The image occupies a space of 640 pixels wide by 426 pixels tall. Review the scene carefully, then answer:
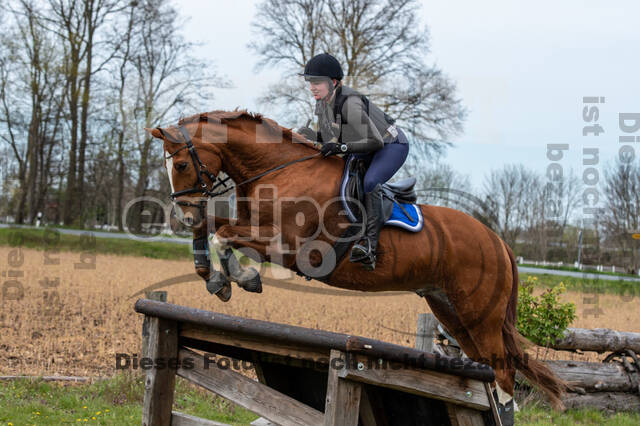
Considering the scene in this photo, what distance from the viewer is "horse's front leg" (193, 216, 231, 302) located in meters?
3.66

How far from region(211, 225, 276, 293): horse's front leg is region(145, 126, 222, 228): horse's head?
262 mm

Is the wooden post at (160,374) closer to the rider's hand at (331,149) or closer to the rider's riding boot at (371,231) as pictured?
the rider's riding boot at (371,231)

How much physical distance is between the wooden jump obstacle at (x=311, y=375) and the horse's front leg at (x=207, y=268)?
0.34 metres

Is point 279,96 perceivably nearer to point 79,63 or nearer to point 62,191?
point 79,63

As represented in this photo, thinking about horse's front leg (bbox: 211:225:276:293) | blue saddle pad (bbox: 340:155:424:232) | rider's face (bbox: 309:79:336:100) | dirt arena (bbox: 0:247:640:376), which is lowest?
dirt arena (bbox: 0:247:640:376)

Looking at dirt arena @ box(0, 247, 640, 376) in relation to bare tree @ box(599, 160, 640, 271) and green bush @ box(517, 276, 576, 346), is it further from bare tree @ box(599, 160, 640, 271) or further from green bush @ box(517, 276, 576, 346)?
bare tree @ box(599, 160, 640, 271)

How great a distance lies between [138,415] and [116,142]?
19323mm

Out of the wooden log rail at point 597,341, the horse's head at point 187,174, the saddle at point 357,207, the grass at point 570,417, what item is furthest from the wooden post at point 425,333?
the horse's head at point 187,174

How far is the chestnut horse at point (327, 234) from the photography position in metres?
3.78

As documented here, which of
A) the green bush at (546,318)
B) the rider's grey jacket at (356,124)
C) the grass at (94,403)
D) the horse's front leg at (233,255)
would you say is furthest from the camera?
the green bush at (546,318)

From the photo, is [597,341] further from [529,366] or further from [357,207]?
[357,207]

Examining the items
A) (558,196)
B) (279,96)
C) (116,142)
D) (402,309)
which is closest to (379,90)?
(279,96)

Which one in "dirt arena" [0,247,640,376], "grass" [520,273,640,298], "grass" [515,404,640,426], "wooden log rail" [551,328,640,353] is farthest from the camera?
"grass" [520,273,640,298]

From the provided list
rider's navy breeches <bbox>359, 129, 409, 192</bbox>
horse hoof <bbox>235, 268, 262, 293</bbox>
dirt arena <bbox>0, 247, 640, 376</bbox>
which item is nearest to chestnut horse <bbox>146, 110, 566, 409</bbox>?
horse hoof <bbox>235, 268, 262, 293</bbox>
